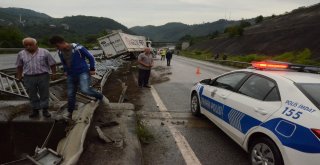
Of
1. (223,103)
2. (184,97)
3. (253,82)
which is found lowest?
(184,97)

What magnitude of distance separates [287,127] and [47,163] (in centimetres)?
310

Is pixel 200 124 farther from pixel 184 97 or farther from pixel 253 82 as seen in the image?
pixel 184 97

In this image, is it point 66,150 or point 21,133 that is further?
point 21,133

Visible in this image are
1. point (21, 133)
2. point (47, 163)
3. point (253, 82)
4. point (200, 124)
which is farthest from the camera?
point (200, 124)

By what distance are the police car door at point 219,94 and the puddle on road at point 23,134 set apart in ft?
9.40

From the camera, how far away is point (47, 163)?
15.6 feet

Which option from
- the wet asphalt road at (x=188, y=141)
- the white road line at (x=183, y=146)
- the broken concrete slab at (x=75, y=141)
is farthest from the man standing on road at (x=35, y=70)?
the white road line at (x=183, y=146)

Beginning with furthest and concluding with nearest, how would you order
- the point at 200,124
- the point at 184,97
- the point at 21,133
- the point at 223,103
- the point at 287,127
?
the point at 184,97 → the point at 200,124 → the point at 21,133 → the point at 223,103 → the point at 287,127

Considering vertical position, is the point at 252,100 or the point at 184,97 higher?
the point at 252,100

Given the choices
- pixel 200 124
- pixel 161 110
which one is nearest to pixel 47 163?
pixel 200 124

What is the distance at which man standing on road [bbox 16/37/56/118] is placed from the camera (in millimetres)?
6738

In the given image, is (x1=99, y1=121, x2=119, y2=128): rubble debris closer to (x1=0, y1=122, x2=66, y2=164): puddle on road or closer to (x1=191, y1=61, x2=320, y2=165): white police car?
(x1=0, y1=122, x2=66, y2=164): puddle on road

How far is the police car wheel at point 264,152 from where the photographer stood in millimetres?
4386

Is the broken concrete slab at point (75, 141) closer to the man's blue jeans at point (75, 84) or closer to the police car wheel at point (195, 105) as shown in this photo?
the man's blue jeans at point (75, 84)
